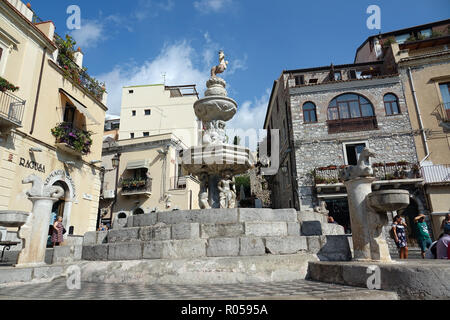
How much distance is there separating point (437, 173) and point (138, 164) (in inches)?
840

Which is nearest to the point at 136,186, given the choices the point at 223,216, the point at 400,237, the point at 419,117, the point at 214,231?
the point at 223,216

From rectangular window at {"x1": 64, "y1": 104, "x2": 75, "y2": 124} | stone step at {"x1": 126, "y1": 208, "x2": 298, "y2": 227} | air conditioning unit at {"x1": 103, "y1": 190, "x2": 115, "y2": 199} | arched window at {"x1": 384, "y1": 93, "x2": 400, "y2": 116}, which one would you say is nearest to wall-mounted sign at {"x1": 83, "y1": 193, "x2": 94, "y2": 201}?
rectangular window at {"x1": 64, "y1": 104, "x2": 75, "y2": 124}

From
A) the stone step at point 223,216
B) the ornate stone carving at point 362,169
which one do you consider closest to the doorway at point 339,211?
the stone step at point 223,216

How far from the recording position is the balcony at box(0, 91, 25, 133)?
10141 millimetres

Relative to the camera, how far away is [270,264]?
4.54 meters

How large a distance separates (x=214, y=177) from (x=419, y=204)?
1624 centimetres

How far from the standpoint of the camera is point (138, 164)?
22.6 m

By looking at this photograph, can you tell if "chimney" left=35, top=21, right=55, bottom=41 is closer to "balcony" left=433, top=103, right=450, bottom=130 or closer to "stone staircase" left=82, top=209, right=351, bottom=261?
"stone staircase" left=82, top=209, right=351, bottom=261

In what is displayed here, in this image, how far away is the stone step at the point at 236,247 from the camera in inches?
193

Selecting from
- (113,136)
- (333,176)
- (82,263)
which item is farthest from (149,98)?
(82,263)

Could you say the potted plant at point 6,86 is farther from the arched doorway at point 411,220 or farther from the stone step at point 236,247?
the arched doorway at point 411,220

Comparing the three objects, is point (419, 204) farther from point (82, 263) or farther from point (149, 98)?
point (149, 98)

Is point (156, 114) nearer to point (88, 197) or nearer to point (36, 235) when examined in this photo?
point (88, 197)

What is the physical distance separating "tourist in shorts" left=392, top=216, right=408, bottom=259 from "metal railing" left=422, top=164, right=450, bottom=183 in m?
12.7
